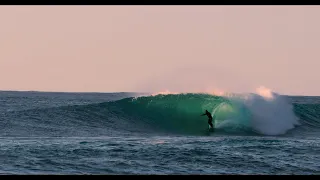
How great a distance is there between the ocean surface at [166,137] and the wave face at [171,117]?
1.7 inches

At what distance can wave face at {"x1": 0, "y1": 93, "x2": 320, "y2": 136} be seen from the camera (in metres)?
22.8

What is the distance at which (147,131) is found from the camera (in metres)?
23.1

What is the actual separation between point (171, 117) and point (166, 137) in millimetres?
6819

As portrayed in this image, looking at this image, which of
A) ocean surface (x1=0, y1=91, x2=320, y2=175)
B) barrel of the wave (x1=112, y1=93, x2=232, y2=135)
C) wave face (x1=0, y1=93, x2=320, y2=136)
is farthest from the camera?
barrel of the wave (x1=112, y1=93, x2=232, y2=135)

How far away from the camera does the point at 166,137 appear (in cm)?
2027

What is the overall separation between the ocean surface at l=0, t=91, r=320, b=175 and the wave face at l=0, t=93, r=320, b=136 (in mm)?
43

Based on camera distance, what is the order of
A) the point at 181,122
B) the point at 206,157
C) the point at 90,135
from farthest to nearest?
the point at 181,122, the point at 90,135, the point at 206,157

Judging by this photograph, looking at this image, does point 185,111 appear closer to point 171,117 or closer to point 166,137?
point 171,117

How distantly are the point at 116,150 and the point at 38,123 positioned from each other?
9.95 metres
